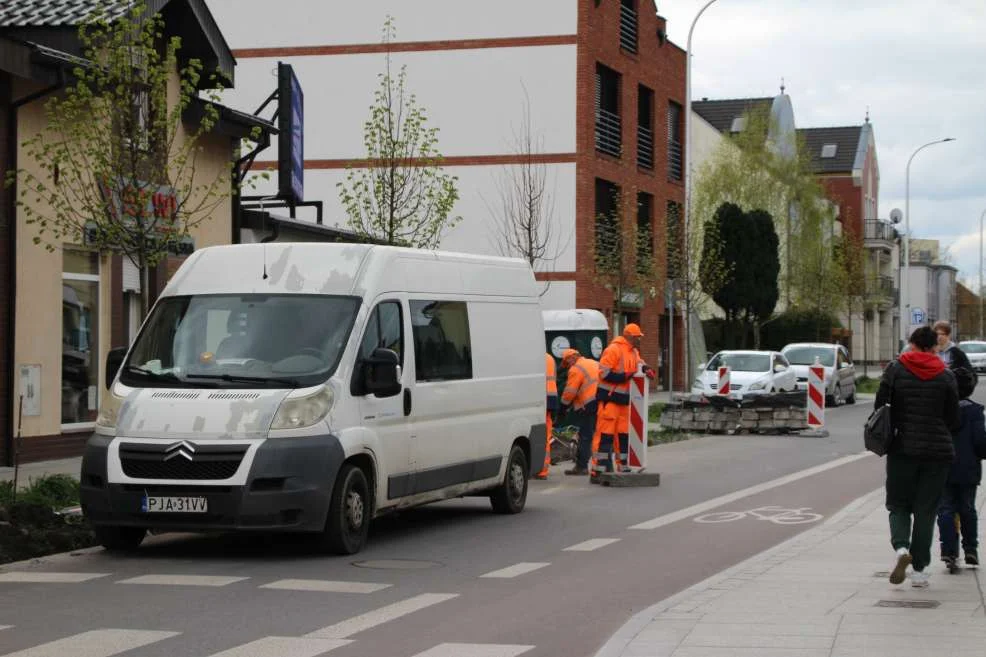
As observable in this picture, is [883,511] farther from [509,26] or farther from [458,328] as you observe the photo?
[509,26]

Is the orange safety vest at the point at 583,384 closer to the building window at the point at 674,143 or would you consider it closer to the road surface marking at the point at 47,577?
the road surface marking at the point at 47,577

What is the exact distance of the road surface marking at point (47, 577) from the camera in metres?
10.7

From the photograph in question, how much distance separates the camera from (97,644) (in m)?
8.25

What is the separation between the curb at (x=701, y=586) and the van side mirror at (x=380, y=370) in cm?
298

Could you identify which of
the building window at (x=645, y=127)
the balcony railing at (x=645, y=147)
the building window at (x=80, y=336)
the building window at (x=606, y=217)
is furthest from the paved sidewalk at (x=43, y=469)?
the building window at (x=645, y=127)

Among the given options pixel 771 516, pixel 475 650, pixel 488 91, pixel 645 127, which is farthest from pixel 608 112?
pixel 475 650

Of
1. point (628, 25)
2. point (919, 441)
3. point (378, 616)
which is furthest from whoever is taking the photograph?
point (628, 25)

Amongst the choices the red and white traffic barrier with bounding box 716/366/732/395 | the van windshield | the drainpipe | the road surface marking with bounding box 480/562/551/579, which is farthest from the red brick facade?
the road surface marking with bounding box 480/562/551/579

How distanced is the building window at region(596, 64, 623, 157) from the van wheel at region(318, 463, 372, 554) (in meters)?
31.6

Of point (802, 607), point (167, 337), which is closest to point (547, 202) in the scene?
point (167, 337)

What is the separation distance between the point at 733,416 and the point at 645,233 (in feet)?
33.0

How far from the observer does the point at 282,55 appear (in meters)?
44.8

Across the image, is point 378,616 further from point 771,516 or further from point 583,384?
point 583,384

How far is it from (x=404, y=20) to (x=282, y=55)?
381 centimetres
